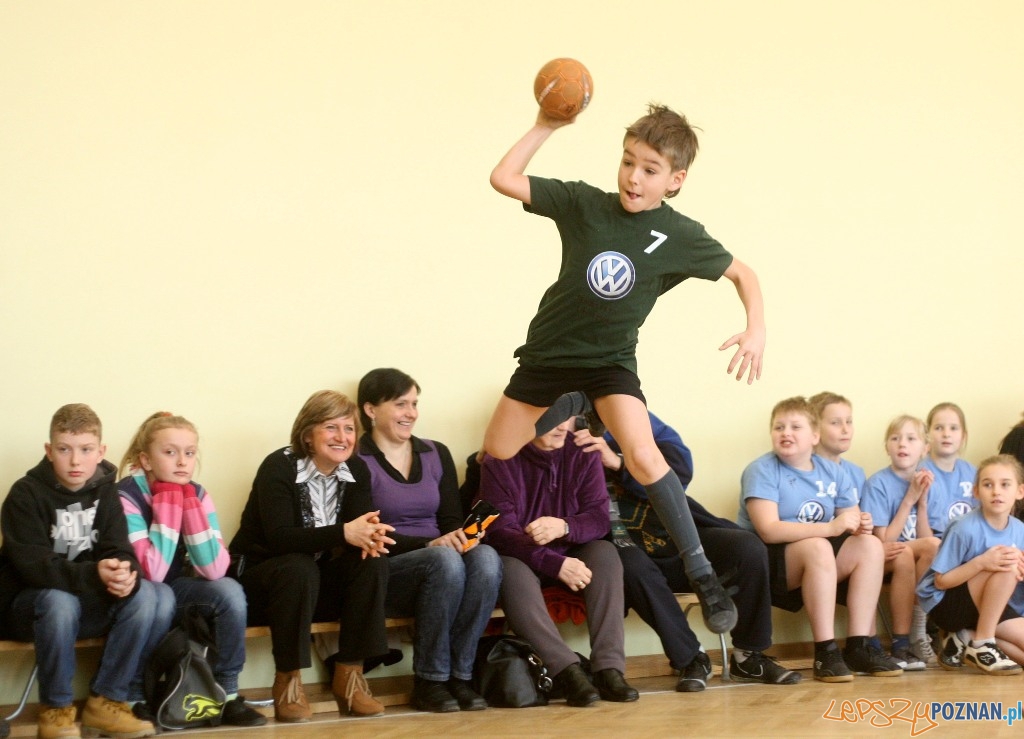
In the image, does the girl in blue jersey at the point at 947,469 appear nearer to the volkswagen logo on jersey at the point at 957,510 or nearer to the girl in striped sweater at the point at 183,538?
the volkswagen logo on jersey at the point at 957,510

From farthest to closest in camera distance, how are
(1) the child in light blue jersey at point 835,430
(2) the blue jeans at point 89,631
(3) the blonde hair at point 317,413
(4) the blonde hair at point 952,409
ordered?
(4) the blonde hair at point 952,409 < (1) the child in light blue jersey at point 835,430 < (3) the blonde hair at point 317,413 < (2) the blue jeans at point 89,631

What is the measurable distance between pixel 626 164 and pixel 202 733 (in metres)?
2.35

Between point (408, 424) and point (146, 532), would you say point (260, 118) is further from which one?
point (146, 532)

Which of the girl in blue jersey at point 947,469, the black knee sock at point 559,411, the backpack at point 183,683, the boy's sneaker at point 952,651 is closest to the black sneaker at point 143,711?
the backpack at point 183,683

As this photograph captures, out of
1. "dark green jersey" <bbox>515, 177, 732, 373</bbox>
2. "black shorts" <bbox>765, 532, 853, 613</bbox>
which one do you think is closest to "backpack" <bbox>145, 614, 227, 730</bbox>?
"dark green jersey" <bbox>515, 177, 732, 373</bbox>

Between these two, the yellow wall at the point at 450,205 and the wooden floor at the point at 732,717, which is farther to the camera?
the yellow wall at the point at 450,205

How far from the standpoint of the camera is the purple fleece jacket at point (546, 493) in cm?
497

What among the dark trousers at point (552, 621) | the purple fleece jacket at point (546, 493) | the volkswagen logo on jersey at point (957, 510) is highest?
the purple fleece jacket at point (546, 493)

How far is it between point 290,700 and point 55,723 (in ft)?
2.63

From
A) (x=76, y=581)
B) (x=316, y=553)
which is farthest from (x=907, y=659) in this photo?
(x=76, y=581)

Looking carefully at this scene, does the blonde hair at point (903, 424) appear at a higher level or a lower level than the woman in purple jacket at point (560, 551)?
higher

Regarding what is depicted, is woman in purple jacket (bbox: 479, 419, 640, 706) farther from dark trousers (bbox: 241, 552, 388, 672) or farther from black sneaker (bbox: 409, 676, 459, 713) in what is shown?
dark trousers (bbox: 241, 552, 388, 672)

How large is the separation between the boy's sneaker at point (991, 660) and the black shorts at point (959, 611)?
4.3 inches

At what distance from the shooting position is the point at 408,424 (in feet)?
16.8
